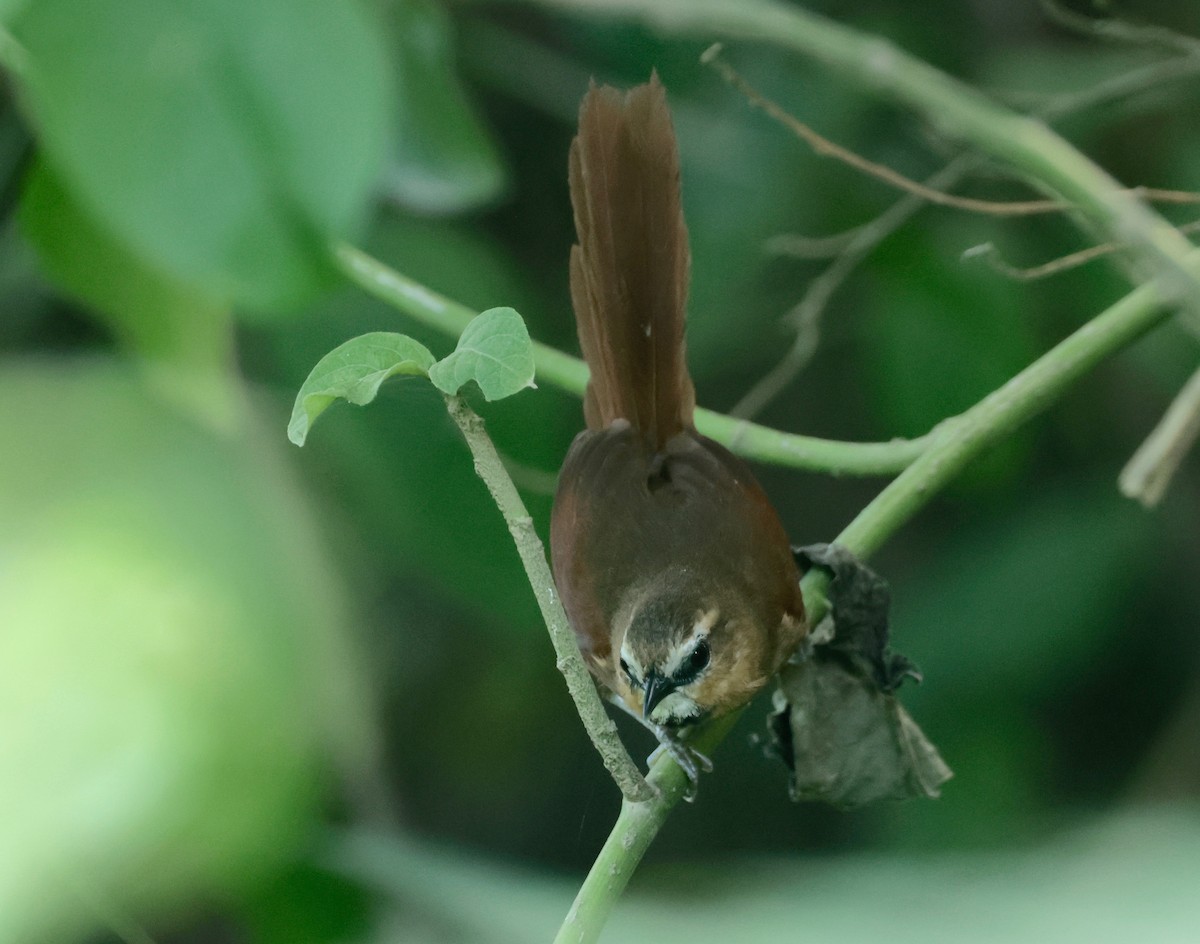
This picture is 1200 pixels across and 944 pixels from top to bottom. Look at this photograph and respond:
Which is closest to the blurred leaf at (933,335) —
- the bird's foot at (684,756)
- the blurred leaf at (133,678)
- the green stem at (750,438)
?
the green stem at (750,438)

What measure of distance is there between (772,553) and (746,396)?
51 centimetres

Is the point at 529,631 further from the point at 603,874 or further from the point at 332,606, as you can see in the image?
the point at 603,874

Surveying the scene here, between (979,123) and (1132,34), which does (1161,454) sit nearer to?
(979,123)

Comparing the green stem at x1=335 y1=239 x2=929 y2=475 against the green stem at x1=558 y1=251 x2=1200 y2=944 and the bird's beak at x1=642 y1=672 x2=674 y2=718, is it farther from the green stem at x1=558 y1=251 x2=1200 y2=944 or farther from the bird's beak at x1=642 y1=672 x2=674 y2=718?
the bird's beak at x1=642 y1=672 x2=674 y2=718

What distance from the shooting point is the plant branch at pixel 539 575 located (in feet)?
1.69

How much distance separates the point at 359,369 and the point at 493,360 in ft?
0.20

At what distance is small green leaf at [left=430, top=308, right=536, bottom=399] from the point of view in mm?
474

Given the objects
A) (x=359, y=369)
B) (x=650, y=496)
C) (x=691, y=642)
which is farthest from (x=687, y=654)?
(x=359, y=369)

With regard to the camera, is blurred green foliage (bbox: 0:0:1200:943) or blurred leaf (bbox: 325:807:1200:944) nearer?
blurred leaf (bbox: 325:807:1200:944)

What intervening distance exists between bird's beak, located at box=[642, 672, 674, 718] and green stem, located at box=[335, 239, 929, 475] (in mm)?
174

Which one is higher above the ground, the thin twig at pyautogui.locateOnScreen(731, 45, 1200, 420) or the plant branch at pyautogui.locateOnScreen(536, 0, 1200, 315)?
the thin twig at pyautogui.locateOnScreen(731, 45, 1200, 420)

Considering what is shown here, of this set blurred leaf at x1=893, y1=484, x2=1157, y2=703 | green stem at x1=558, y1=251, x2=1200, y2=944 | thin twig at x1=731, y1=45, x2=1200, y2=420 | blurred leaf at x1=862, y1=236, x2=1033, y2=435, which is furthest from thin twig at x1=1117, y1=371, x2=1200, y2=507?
blurred leaf at x1=893, y1=484, x2=1157, y2=703

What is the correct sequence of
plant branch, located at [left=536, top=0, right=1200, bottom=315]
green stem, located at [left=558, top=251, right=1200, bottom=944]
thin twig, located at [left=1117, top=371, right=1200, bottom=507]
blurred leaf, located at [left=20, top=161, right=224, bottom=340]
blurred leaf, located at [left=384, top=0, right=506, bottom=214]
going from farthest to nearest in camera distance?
blurred leaf, located at [left=384, top=0, right=506, bottom=214] < blurred leaf, located at [left=20, top=161, right=224, bottom=340] < green stem, located at [left=558, top=251, right=1200, bottom=944] < plant branch, located at [left=536, top=0, right=1200, bottom=315] < thin twig, located at [left=1117, top=371, right=1200, bottom=507]

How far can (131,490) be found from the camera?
89cm
